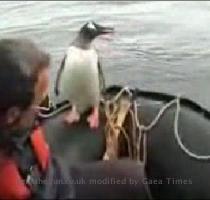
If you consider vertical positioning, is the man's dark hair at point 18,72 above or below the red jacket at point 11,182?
above

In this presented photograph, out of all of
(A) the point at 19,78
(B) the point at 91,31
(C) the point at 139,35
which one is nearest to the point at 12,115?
(A) the point at 19,78

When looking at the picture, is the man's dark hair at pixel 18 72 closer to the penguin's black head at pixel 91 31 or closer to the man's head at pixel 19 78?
the man's head at pixel 19 78

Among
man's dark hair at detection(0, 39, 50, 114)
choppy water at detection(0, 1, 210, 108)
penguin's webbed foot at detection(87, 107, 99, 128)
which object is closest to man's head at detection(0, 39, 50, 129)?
man's dark hair at detection(0, 39, 50, 114)

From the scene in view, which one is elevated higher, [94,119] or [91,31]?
[91,31]

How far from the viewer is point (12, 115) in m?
0.91

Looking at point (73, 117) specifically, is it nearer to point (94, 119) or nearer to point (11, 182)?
point (94, 119)

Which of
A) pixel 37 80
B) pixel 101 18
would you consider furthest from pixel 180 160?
pixel 101 18

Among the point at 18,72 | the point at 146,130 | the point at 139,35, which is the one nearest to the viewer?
the point at 18,72

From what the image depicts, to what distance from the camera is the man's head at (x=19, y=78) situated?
Result: 88cm

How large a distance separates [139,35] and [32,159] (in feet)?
3.65

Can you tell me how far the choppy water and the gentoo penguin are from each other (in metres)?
0.35

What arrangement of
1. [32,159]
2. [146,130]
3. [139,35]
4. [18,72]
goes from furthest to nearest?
1. [139,35]
2. [146,130]
3. [32,159]
4. [18,72]

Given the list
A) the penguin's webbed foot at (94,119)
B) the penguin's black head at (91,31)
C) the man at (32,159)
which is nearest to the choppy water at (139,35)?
the penguin's black head at (91,31)

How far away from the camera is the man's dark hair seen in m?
0.88
